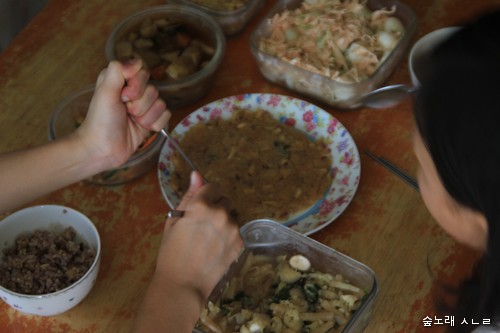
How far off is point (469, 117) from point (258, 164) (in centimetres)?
61

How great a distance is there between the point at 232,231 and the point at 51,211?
331 millimetres

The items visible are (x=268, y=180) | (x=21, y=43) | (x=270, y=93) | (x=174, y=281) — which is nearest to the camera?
(x=174, y=281)

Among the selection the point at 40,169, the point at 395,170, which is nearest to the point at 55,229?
the point at 40,169

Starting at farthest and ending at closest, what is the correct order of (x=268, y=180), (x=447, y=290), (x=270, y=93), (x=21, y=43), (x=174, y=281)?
(x=21, y=43) < (x=270, y=93) < (x=268, y=180) < (x=447, y=290) < (x=174, y=281)

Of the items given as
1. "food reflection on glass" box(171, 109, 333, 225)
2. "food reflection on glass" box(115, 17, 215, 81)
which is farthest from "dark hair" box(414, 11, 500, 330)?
"food reflection on glass" box(115, 17, 215, 81)

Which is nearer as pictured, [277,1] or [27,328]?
[27,328]

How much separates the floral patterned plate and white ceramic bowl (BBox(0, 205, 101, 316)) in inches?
6.5

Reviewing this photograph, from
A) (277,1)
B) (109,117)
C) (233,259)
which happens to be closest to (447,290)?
(233,259)

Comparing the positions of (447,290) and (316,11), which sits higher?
(316,11)

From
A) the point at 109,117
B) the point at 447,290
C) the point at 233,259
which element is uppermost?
the point at 109,117

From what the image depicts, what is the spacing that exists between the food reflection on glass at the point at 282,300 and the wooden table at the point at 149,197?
89mm

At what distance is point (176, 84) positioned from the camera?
1.27 metres

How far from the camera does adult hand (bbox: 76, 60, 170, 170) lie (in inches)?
39.8

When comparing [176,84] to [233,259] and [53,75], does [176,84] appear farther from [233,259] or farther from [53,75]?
[233,259]
